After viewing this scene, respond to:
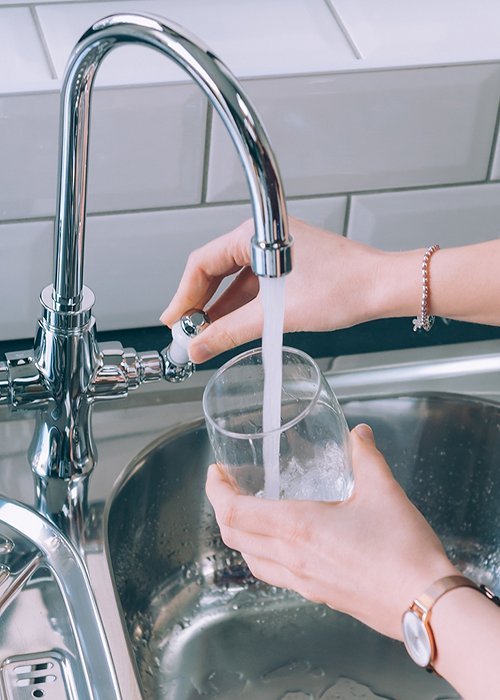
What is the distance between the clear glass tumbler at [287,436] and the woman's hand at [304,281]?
0.31ft

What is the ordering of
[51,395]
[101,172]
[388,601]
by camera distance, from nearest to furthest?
[388,601]
[51,395]
[101,172]

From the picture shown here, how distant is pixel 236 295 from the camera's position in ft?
Result: 2.73

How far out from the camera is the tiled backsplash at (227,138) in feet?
2.85

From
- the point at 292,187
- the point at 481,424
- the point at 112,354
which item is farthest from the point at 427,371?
the point at 112,354

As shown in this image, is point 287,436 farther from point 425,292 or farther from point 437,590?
point 425,292

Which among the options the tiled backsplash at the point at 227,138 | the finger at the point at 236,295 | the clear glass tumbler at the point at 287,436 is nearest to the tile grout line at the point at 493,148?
the tiled backsplash at the point at 227,138

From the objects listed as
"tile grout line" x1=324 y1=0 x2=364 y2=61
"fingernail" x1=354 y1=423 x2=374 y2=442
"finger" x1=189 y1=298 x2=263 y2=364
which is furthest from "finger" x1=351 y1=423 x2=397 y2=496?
"tile grout line" x1=324 y1=0 x2=364 y2=61

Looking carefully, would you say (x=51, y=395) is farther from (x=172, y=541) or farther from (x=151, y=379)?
(x=172, y=541)

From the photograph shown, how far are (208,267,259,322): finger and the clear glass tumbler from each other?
14 centimetres

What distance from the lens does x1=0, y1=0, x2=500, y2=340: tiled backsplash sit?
2.85 feet

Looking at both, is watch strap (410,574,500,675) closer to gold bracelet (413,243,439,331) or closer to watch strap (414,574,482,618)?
watch strap (414,574,482,618)

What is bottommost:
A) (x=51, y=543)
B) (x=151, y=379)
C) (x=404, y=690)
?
(x=404, y=690)

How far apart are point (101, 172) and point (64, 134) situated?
236 millimetres

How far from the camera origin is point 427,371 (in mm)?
982
